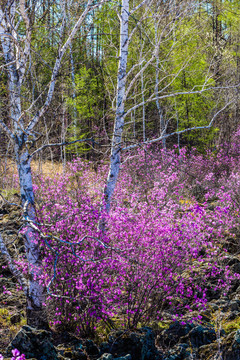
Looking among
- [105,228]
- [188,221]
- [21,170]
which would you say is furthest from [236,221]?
[21,170]

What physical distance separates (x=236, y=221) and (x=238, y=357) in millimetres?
4217

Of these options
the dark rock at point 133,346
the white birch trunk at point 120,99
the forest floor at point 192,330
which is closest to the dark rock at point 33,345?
the forest floor at point 192,330

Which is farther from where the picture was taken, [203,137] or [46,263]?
[203,137]

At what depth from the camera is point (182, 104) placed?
15.6m

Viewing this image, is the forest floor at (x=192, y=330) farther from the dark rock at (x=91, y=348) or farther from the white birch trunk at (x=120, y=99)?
the white birch trunk at (x=120, y=99)

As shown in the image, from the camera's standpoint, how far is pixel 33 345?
10.9ft

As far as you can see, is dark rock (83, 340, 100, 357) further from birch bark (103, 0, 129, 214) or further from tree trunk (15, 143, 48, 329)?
birch bark (103, 0, 129, 214)

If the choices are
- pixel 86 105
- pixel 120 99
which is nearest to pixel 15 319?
pixel 120 99

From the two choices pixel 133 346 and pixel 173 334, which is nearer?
pixel 133 346

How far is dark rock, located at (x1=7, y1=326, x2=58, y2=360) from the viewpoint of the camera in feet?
10.7

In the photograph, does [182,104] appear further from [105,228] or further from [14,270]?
[14,270]

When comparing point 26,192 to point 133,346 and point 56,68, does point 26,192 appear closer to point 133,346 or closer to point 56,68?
point 56,68

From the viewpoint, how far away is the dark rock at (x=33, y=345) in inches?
129

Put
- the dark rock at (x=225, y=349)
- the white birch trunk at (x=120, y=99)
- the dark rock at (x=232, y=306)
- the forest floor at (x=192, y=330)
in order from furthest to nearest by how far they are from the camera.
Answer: the white birch trunk at (x=120, y=99) → the dark rock at (x=232, y=306) → the forest floor at (x=192, y=330) → the dark rock at (x=225, y=349)
